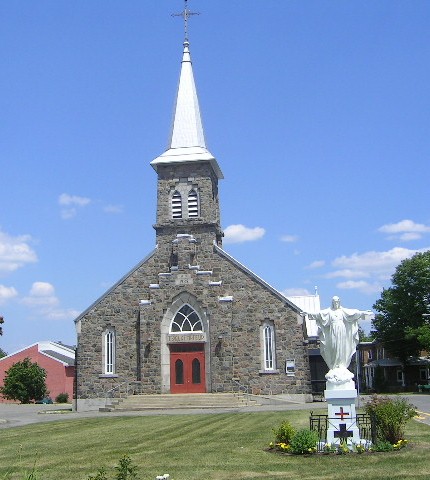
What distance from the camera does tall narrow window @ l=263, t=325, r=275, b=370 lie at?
119 ft

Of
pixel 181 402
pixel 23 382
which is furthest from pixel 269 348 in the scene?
pixel 23 382

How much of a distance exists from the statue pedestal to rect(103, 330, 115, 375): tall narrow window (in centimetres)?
2370

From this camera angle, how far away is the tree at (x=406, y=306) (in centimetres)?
5172

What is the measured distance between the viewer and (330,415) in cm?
1515

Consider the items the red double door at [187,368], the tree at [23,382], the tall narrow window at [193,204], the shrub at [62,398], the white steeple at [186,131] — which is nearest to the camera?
the red double door at [187,368]

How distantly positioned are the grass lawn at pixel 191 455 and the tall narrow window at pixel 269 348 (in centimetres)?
1317

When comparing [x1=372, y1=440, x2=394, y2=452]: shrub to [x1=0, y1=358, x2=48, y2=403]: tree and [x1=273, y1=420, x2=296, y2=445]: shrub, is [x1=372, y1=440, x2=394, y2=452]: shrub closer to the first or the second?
[x1=273, y1=420, x2=296, y2=445]: shrub

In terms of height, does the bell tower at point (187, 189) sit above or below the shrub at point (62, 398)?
above

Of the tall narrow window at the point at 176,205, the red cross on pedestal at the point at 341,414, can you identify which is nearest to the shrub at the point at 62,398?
the tall narrow window at the point at 176,205

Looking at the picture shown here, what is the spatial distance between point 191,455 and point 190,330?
22.4m

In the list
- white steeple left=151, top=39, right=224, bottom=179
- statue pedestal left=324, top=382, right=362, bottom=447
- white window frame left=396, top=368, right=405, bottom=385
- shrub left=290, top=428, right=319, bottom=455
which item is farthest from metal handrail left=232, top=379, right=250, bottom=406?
white window frame left=396, top=368, right=405, bottom=385

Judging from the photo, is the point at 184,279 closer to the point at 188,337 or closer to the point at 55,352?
the point at 188,337

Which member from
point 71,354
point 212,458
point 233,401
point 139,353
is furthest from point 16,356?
point 212,458

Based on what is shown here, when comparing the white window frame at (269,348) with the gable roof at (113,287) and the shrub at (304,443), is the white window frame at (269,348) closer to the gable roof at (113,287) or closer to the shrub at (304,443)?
the gable roof at (113,287)
